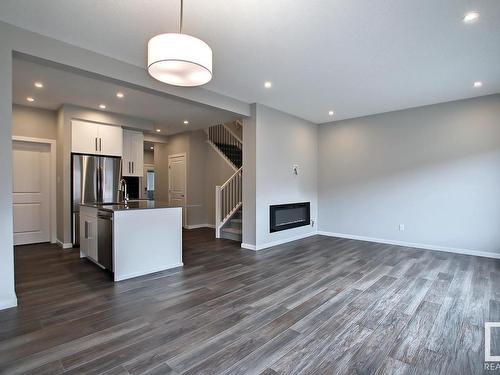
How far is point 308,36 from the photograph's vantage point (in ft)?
9.14

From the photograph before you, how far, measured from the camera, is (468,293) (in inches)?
122

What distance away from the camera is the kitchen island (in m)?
3.49

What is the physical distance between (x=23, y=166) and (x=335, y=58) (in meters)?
6.32

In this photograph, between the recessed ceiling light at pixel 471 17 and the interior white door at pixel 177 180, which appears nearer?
the recessed ceiling light at pixel 471 17

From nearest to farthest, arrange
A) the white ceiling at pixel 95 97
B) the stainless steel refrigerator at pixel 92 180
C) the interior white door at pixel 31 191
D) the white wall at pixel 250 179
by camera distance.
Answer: the white ceiling at pixel 95 97 → the white wall at pixel 250 179 → the stainless steel refrigerator at pixel 92 180 → the interior white door at pixel 31 191

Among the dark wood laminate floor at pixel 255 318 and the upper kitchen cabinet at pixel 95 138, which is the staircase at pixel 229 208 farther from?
the upper kitchen cabinet at pixel 95 138

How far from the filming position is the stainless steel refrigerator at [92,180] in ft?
17.6

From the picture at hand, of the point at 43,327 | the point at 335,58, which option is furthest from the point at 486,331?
the point at 43,327

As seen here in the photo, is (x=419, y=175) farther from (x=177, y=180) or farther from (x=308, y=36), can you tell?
(x=177, y=180)

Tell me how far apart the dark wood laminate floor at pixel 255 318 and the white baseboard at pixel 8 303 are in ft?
0.30

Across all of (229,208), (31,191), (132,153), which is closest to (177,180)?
(132,153)

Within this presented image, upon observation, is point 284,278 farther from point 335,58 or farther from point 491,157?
point 491,157

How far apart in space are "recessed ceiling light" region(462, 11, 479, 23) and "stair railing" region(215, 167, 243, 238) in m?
4.66

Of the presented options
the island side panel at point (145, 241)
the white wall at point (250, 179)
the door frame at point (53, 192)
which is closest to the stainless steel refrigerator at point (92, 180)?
the door frame at point (53, 192)
